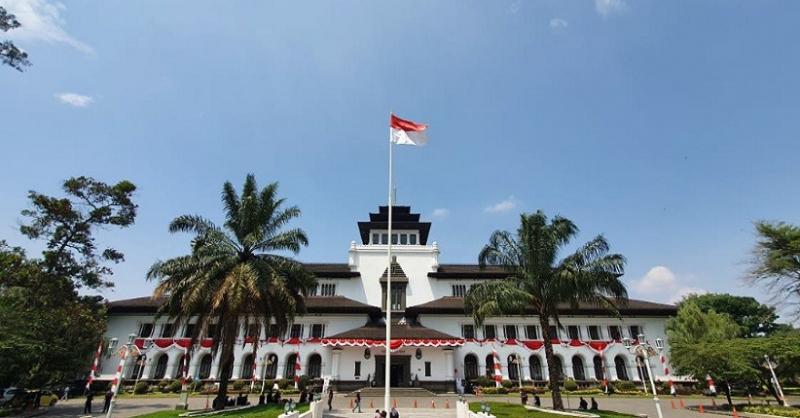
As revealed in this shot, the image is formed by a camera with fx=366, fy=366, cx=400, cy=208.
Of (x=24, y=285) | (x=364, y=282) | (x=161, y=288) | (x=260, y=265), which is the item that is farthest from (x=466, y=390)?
(x=24, y=285)

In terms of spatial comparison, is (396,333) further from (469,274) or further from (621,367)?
(621,367)

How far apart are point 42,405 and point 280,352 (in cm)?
1681

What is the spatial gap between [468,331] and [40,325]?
34.5 metres

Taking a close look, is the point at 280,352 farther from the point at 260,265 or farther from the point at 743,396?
the point at 743,396

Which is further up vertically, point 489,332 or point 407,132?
point 407,132

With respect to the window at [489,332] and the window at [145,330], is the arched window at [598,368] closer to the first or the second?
the window at [489,332]

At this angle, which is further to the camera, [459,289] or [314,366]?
[459,289]

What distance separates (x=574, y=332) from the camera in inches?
1492

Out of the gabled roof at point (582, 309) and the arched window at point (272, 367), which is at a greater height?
the gabled roof at point (582, 309)

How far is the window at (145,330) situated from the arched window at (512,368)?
3578cm

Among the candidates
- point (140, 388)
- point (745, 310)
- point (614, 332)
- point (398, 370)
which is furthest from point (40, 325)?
point (745, 310)

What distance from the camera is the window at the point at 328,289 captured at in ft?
137

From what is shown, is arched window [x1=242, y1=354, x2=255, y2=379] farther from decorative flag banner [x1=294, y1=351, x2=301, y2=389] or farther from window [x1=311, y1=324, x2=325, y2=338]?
window [x1=311, y1=324, x2=325, y2=338]

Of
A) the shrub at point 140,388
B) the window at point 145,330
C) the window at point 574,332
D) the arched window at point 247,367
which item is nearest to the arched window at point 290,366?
the arched window at point 247,367
